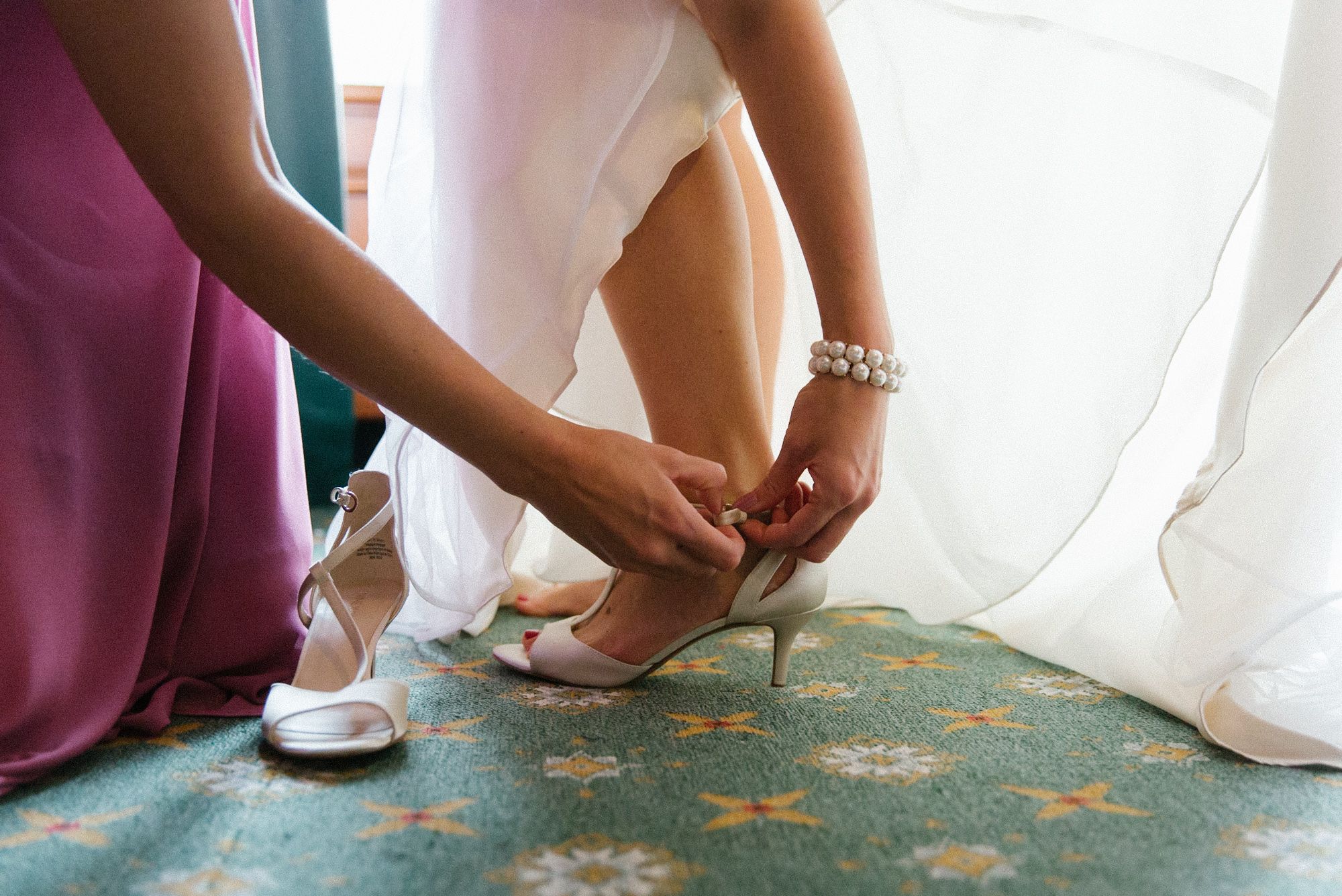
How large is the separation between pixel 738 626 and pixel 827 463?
0.17 meters

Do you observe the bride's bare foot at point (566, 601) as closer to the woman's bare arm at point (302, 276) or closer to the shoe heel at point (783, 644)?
the shoe heel at point (783, 644)

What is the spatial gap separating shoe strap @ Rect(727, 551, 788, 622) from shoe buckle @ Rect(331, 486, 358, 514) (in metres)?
0.33

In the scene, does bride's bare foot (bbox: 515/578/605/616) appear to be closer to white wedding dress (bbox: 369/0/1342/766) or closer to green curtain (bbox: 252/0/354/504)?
white wedding dress (bbox: 369/0/1342/766)

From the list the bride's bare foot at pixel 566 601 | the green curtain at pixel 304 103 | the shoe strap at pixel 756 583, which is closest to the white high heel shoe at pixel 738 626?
the shoe strap at pixel 756 583

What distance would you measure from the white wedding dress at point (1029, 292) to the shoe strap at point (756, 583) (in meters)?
0.19

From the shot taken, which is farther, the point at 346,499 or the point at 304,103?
the point at 304,103

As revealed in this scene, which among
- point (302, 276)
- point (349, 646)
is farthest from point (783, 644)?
point (302, 276)

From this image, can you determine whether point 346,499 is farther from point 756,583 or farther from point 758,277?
point 758,277

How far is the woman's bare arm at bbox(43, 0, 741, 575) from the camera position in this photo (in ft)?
1.75

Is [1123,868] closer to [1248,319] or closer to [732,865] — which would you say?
[732,865]

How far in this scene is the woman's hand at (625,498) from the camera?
0.58 m

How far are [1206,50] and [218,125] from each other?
2.46ft

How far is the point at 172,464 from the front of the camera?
28.4 inches

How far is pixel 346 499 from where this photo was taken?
0.81 meters
